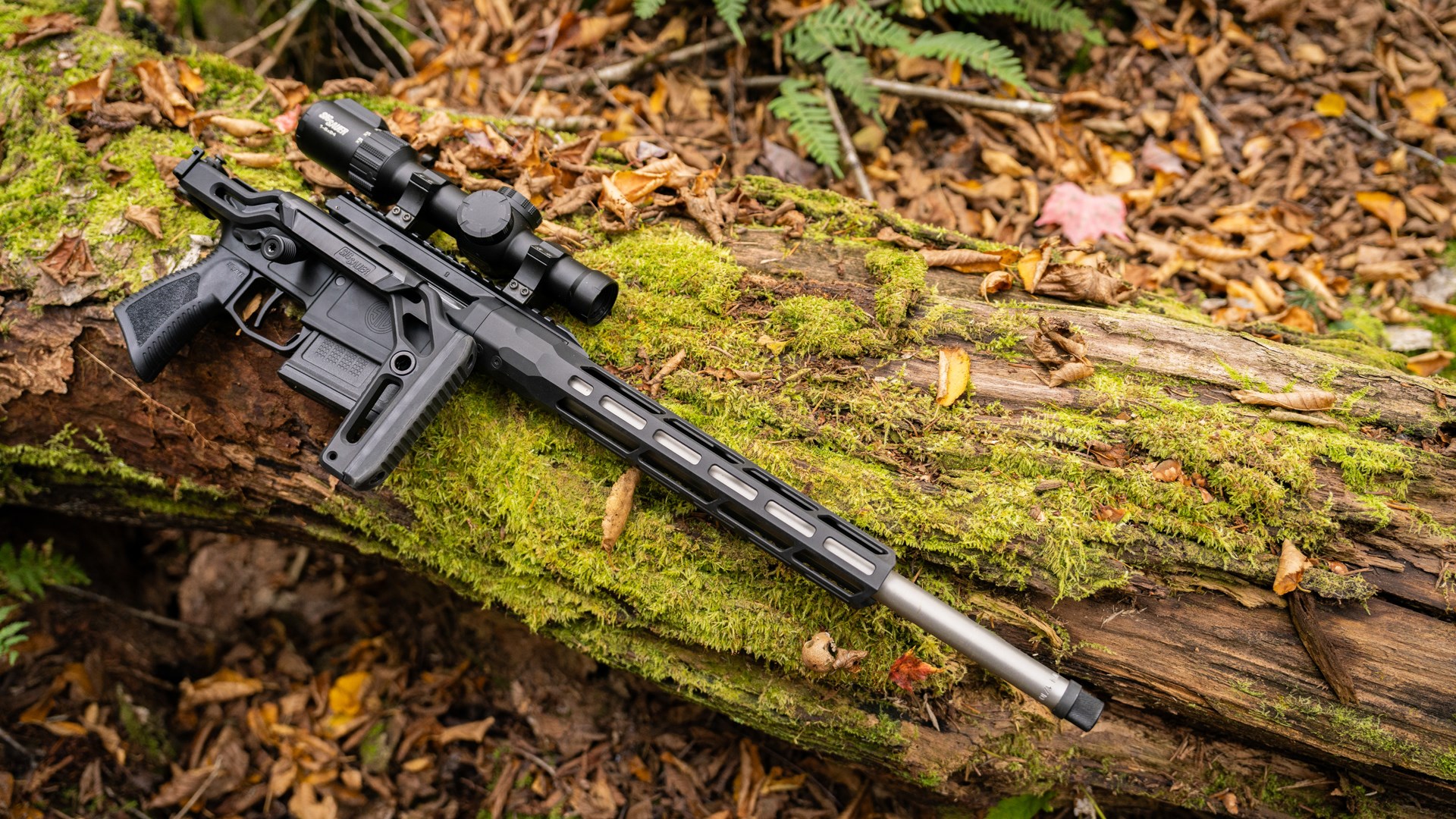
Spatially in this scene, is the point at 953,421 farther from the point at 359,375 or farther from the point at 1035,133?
the point at 1035,133

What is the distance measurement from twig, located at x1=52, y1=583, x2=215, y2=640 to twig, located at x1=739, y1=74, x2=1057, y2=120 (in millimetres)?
6226

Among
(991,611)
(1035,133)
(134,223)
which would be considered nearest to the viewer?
(991,611)

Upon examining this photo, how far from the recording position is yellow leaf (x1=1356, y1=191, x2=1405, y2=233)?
6.07 meters

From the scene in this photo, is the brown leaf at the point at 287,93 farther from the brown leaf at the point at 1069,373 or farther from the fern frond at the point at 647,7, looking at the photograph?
the brown leaf at the point at 1069,373

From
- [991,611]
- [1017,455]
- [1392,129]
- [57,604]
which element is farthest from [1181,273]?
[57,604]

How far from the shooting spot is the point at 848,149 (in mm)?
6250

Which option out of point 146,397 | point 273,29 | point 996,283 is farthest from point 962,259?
point 273,29

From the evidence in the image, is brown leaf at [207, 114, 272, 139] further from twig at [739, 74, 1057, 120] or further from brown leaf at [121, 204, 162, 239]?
twig at [739, 74, 1057, 120]

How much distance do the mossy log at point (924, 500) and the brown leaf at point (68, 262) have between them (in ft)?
0.18

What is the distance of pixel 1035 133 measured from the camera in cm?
650

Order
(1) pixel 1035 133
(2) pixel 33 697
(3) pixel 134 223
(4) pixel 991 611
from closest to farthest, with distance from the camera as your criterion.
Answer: (4) pixel 991 611
(3) pixel 134 223
(2) pixel 33 697
(1) pixel 1035 133

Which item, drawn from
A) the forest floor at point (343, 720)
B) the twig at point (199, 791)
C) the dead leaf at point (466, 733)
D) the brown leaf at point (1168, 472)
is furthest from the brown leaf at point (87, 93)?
the brown leaf at point (1168, 472)

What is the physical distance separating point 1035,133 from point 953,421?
3742 mm

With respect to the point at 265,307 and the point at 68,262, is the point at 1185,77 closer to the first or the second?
the point at 265,307
